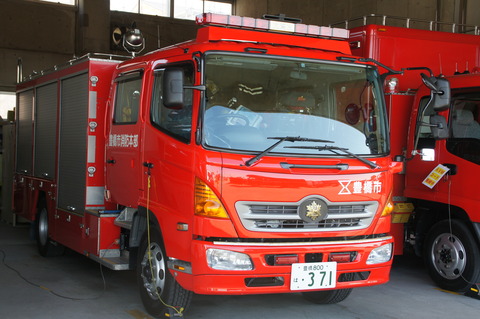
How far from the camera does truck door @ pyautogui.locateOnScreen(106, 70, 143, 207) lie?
5812 millimetres

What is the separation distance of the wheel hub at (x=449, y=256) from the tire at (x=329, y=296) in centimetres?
161

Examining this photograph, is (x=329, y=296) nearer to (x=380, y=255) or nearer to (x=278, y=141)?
(x=380, y=255)

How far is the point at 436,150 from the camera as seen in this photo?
7160 mm

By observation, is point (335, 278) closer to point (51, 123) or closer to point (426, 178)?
point (426, 178)

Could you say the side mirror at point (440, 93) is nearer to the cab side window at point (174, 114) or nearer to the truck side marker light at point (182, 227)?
the cab side window at point (174, 114)

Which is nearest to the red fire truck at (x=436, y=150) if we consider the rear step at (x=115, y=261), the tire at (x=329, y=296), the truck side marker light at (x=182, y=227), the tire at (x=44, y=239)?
the tire at (x=329, y=296)

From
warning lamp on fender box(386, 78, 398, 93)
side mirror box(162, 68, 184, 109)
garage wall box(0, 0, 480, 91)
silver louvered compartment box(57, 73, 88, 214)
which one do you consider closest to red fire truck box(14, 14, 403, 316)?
side mirror box(162, 68, 184, 109)

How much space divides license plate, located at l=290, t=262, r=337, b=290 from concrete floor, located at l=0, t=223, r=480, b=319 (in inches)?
34.6

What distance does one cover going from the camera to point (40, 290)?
6.67 metres

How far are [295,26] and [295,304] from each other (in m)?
2.69

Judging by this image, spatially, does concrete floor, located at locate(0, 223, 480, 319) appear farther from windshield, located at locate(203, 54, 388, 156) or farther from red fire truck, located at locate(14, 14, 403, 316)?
windshield, located at locate(203, 54, 388, 156)

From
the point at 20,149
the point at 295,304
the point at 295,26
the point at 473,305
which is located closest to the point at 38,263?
the point at 20,149

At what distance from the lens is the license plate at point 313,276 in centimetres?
491

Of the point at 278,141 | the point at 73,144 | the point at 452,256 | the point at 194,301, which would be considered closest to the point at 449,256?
the point at 452,256
